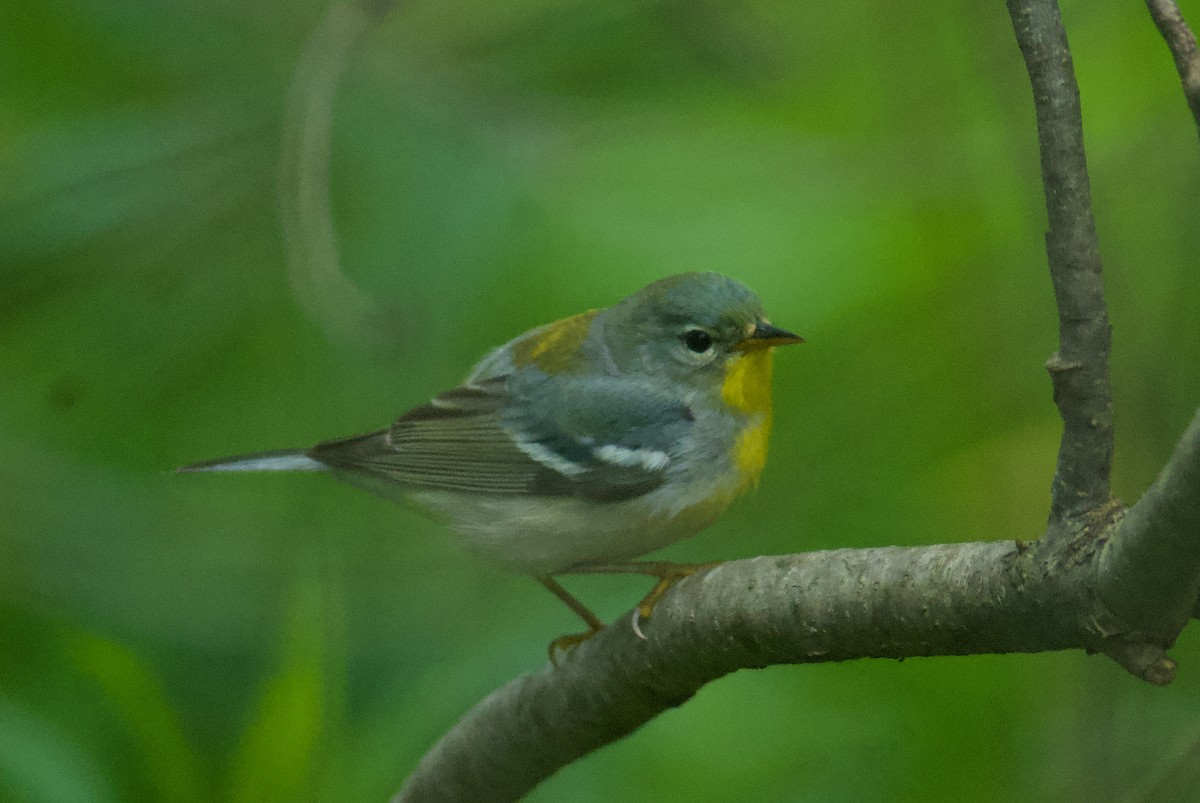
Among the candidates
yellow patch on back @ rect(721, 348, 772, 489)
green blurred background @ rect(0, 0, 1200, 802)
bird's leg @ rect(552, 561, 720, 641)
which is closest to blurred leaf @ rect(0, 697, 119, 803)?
green blurred background @ rect(0, 0, 1200, 802)

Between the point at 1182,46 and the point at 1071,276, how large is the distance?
10.5 inches

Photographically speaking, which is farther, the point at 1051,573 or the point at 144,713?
the point at 144,713

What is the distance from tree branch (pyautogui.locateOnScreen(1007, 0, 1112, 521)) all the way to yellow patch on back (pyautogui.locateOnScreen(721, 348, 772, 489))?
62.7 inches

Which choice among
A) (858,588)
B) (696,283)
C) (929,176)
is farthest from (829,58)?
(858,588)

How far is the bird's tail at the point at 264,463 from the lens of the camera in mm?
3082

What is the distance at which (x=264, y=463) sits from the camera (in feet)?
10.4

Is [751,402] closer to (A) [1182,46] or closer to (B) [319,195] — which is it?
(B) [319,195]

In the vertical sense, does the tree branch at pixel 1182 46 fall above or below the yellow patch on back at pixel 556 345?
below

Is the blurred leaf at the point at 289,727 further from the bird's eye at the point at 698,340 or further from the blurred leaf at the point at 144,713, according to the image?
the bird's eye at the point at 698,340

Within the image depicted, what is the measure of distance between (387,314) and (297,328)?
723 millimetres

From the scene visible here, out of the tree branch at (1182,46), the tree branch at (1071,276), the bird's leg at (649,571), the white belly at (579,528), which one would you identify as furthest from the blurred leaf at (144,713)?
the tree branch at (1182,46)

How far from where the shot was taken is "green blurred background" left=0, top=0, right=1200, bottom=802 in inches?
120

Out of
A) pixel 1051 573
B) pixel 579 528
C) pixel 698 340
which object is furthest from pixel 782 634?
pixel 698 340

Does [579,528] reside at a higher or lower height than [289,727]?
higher
